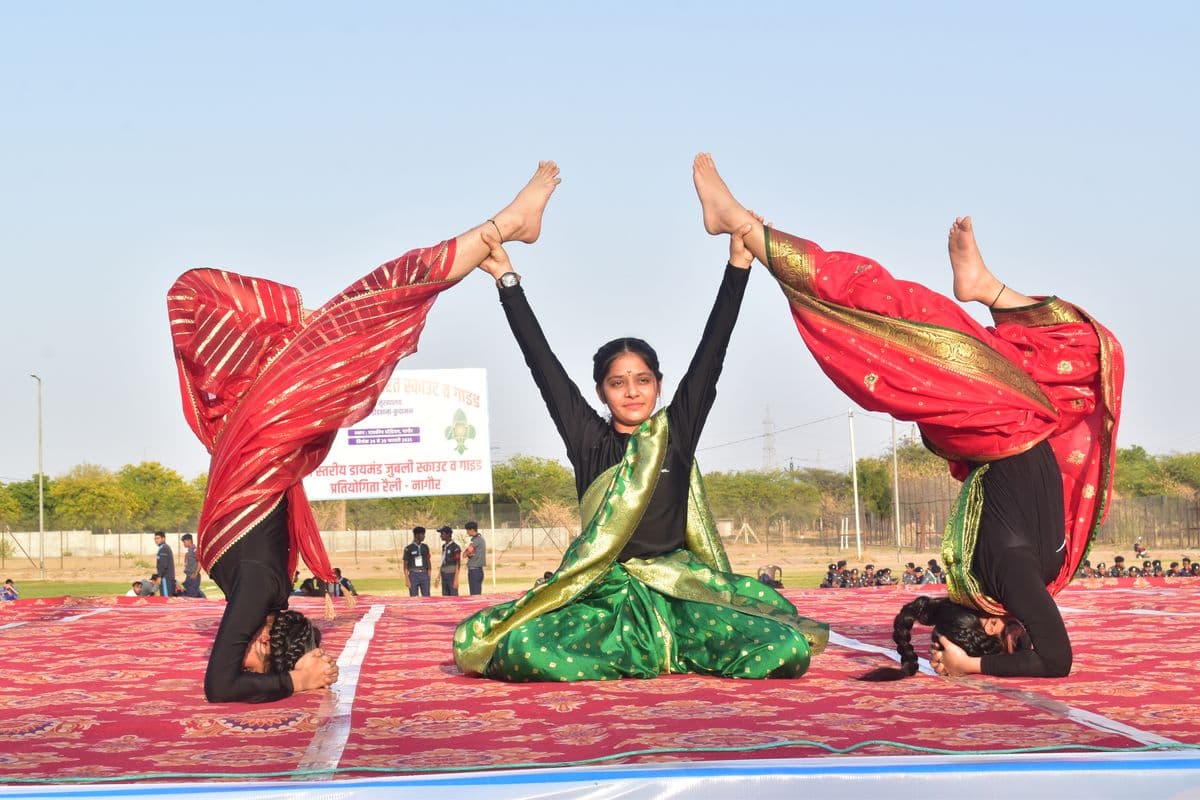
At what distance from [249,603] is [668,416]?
1.64m

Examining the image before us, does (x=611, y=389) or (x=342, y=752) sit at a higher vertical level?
(x=611, y=389)

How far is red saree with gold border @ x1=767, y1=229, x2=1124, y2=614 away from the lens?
450cm

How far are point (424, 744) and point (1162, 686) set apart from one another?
2.33 meters

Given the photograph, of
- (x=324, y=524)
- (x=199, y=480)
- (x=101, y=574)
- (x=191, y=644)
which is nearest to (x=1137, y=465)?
(x=324, y=524)

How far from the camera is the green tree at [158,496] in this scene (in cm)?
5481

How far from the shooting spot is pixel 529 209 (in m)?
5.01

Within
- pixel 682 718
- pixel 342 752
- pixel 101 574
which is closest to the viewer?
pixel 342 752

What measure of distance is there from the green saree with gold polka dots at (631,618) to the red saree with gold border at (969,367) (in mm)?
777

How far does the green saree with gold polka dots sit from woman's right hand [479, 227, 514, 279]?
870 millimetres

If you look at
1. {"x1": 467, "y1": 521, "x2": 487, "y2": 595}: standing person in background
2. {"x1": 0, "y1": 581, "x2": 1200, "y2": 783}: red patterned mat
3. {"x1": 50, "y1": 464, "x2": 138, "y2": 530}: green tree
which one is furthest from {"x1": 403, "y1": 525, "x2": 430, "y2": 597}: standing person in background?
{"x1": 50, "y1": 464, "x2": 138, "y2": 530}: green tree

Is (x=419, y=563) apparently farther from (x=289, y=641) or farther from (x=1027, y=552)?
(x=1027, y=552)

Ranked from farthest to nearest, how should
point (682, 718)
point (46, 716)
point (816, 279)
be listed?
point (816, 279)
point (46, 716)
point (682, 718)

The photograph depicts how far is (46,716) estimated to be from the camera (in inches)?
141

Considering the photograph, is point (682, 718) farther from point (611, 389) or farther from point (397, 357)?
point (397, 357)
